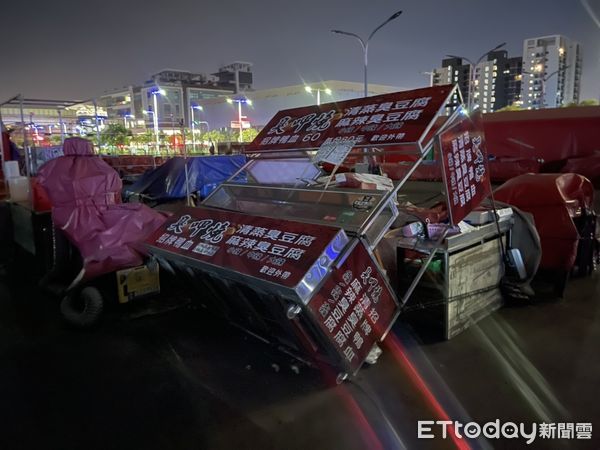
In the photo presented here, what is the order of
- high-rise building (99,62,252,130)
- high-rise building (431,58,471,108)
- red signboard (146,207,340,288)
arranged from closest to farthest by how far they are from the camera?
red signboard (146,207,340,288) → high-rise building (431,58,471,108) → high-rise building (99,62,252,130)

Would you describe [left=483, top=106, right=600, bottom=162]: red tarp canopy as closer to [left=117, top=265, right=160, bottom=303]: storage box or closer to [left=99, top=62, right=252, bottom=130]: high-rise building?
[left=117, top=265, right=160, bottom=303]: storage box

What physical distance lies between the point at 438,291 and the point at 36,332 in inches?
145

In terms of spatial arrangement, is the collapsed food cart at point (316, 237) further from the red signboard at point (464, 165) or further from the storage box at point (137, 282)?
the storage box at point (137, 282)

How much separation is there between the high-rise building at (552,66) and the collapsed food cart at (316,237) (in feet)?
260

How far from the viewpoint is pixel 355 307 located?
2.66 meters

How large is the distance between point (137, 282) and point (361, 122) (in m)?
2.85

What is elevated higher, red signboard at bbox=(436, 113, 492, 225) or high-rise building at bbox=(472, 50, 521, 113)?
high-rise building at bbox=(472, 50, 521, 113)

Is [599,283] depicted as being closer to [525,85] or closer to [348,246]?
[348,246]

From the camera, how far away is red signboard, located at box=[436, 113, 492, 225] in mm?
3152

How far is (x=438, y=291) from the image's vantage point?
11.2 ft

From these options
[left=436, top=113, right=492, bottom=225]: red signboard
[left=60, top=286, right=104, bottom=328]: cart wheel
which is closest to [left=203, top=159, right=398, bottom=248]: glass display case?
[left=436, top=113, right=492, bottom=225]: red signboard

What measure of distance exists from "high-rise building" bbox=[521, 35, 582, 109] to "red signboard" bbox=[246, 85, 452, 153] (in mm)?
79162

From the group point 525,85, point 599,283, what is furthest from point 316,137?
point 525,85

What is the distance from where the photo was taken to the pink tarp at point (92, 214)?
4.20m
